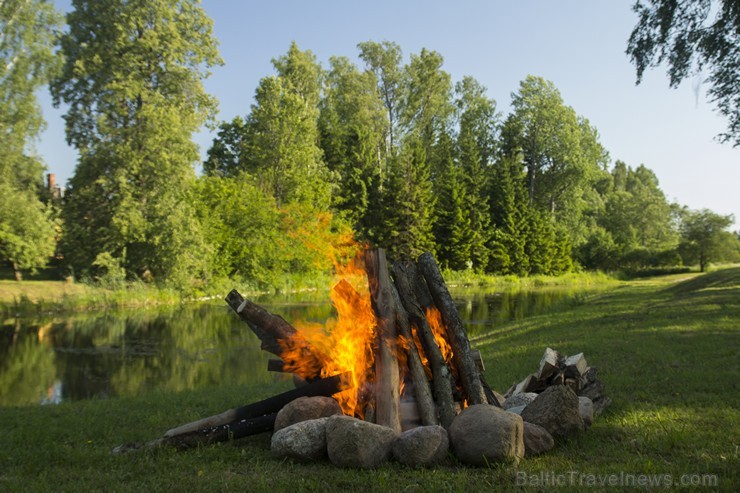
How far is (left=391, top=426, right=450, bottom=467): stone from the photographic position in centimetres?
504

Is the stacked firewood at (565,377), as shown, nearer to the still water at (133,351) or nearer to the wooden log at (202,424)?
the wooden log at (202,424)

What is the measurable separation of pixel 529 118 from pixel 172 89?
A: 40801mm

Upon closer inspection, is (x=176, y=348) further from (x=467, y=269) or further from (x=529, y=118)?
(x=529, y=118)

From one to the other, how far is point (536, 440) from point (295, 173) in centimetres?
3948

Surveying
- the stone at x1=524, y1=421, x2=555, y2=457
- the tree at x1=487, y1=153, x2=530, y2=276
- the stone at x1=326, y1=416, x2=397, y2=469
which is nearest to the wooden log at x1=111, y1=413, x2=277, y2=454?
the stone at x1=326, y1=416, x2=397, y2=469

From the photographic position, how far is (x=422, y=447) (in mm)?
5047

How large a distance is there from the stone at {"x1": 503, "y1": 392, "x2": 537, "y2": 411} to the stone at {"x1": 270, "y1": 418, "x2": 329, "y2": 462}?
97.6 inches

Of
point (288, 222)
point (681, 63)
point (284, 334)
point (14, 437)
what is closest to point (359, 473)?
point (284, 334)

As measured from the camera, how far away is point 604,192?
9375 cm

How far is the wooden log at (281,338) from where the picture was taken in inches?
268

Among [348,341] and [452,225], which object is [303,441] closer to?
[348,341]

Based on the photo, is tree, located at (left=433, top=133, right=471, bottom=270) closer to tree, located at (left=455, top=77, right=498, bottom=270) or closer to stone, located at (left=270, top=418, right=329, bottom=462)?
tree, located at (left=455, top=77, right=498, bottom=270)

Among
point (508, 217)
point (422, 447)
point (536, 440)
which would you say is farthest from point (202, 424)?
point (508, 217)

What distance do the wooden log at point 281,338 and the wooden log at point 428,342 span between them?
4.09 feet
